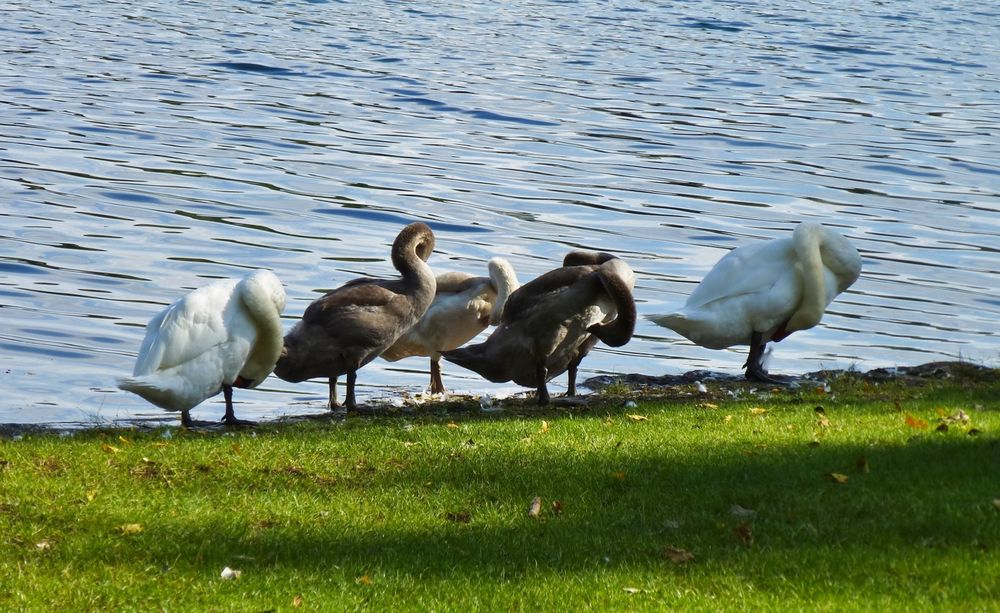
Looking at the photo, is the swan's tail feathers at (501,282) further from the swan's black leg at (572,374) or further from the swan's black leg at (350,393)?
the swan's black leg at (350,393)

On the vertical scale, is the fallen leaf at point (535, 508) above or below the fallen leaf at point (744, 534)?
below

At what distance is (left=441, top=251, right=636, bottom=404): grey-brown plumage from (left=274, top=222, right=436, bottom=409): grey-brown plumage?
53cm

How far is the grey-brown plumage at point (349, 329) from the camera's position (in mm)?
10523

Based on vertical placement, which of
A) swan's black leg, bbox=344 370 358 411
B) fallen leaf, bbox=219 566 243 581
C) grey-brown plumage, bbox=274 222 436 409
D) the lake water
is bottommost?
the lake water

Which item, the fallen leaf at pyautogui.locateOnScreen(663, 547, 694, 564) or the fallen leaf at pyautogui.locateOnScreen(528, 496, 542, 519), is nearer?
the fallen leaf at pyautogui.locateOnScreen(663, 547, 694, 564)

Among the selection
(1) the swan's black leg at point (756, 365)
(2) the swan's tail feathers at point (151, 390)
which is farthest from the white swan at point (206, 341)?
(1) the swan's black leg at point (756, 365)

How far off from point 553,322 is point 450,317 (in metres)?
1.82

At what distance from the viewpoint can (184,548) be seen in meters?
6.39

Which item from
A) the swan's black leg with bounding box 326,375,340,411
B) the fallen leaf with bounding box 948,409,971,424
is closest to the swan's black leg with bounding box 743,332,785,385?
the fallen leaf with bounding box 948,409,971,424

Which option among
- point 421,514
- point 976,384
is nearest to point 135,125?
point 976,384

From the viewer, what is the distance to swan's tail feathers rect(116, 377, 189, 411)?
898cm

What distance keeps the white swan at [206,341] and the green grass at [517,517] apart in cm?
37

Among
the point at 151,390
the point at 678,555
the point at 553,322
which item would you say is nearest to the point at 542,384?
the point at 553,322

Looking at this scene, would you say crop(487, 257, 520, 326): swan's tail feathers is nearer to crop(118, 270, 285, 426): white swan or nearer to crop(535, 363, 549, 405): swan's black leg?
crop(535, 363, 549, 405): swan's black leg
